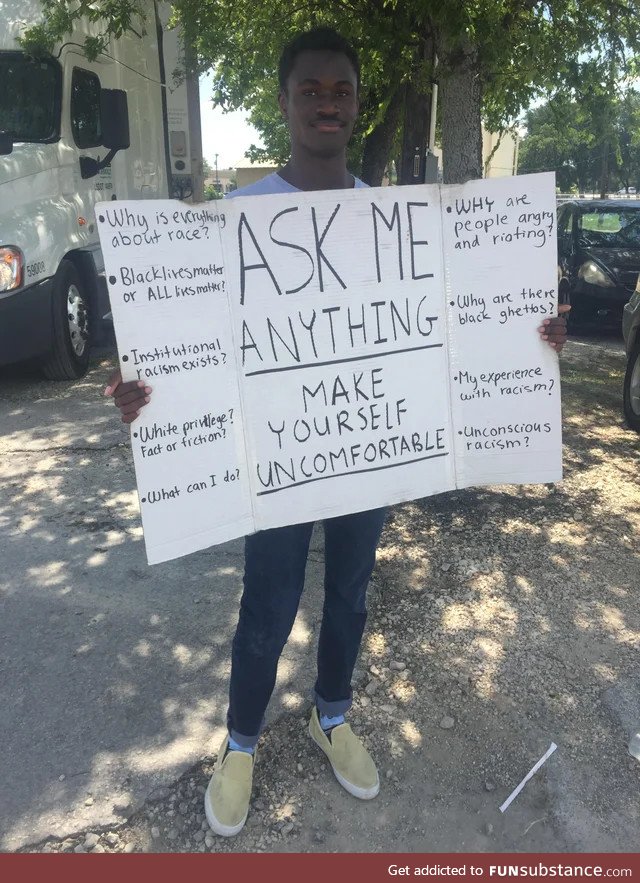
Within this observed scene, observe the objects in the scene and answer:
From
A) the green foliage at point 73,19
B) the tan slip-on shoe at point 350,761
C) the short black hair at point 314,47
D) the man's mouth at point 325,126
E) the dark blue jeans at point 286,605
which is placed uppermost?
the green foliage at point 73,19

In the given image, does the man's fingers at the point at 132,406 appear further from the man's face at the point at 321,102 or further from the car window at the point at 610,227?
the car window at the point at 610,227

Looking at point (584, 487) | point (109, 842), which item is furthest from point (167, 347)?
point (584, 487)

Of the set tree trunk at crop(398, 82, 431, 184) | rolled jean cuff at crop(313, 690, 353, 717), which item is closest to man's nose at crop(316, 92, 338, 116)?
rolled jean cuff at crop(313, 690, 353, 717)

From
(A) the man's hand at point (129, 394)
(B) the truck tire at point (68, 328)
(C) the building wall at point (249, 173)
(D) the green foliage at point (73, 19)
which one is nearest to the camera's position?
(A) the man's hand at point (129, 394)

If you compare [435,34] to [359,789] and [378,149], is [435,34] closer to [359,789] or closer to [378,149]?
[359,789]

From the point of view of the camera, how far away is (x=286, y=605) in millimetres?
2146

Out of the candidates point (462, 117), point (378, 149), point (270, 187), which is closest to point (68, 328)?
point (462, 117)

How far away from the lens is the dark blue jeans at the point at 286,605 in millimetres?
2113

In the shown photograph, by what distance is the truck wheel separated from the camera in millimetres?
5812

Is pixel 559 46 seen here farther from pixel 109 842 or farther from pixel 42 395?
pixel 109 842

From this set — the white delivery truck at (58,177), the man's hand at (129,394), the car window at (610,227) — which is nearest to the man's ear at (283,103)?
the man's hand at (129,394)

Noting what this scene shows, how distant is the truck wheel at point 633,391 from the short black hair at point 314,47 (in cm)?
441

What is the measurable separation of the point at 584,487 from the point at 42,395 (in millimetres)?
4516

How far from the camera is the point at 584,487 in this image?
4.61 meters
